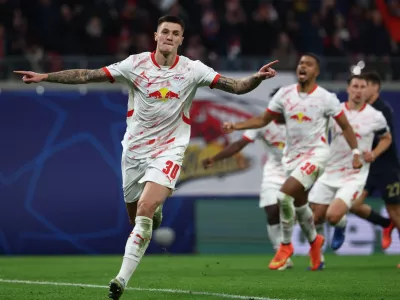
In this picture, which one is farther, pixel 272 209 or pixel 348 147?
pixel 272 209

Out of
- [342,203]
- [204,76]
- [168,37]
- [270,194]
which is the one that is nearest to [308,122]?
[342,203]

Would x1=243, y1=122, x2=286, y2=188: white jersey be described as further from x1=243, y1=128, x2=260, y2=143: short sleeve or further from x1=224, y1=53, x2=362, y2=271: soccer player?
x1=224, y1=53, x2=362, y2=271: soccer player

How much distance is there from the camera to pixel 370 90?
14789mm

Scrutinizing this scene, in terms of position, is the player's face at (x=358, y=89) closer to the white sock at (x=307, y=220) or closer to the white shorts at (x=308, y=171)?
the white shorts at (x=308, y=171)

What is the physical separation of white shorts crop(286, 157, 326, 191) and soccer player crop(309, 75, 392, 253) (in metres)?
1.20

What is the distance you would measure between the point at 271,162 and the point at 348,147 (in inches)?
51.2

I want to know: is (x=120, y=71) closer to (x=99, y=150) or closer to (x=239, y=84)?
(x=239, y=84)

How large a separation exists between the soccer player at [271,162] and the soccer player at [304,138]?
5.56ft

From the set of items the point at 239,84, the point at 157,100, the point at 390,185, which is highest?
the point at 239,84

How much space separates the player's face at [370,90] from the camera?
1474 centimetres

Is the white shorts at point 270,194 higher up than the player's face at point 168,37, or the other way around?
the player's face at point 168,37

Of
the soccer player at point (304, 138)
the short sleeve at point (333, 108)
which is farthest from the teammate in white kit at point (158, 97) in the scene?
the short sleeve at point (333, 108)

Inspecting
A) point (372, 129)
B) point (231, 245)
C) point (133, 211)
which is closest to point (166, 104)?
point (133, 211)

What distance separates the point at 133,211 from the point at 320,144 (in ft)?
11.8
